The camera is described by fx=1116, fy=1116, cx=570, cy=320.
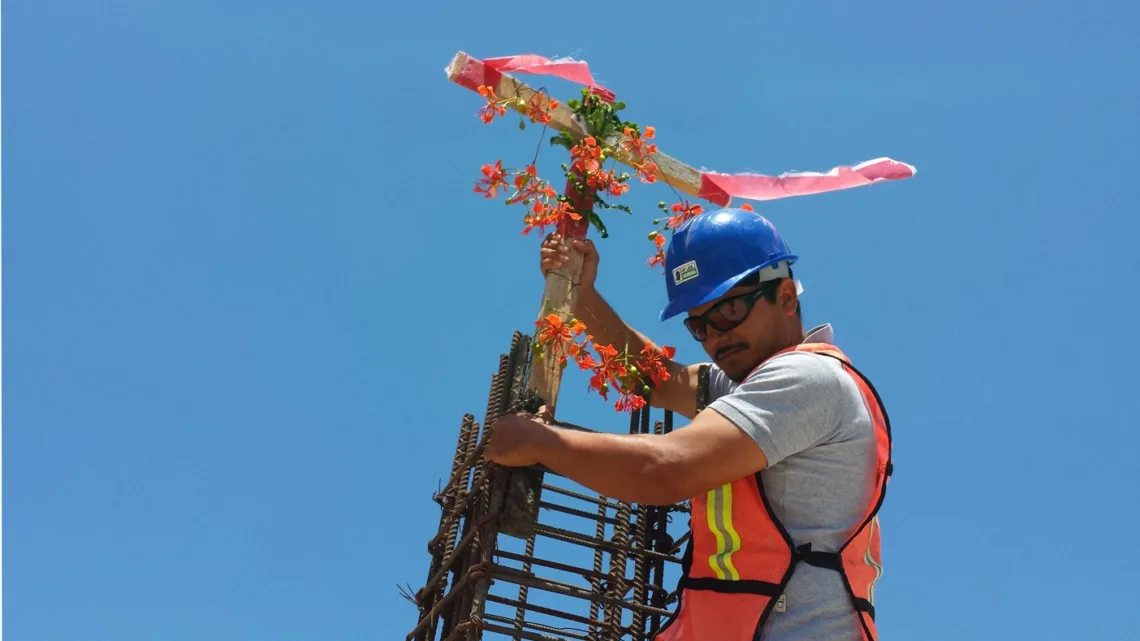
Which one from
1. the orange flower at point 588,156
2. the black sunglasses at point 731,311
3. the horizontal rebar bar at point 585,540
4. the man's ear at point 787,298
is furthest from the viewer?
the orange flower at point 588,156

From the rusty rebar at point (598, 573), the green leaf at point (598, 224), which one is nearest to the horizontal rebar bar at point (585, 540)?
the rusty rebar at point (598, 573)

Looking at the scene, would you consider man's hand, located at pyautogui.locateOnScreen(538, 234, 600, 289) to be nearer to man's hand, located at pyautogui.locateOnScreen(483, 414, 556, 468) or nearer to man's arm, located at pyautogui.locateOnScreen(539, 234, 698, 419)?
man's arm, located at pyautogui.locateOnScreen(539, 234, 698, 419)

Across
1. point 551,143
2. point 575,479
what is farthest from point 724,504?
point 551,143

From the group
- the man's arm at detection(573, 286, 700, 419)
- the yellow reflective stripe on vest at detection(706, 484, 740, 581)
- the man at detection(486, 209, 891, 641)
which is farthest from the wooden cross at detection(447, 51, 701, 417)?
the yellow reflective stripe on vest at detection(706, 484, 740, 581)

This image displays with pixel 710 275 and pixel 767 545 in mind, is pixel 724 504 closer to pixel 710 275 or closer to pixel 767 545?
pixel 767 545

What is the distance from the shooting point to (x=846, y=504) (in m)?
4.92

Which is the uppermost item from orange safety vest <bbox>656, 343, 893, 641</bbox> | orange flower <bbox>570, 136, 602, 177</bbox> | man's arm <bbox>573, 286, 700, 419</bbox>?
orange flower <bbox>570, 136, 602, 177</bbox>

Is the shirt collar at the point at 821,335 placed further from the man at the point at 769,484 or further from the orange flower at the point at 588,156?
the orange flower at the point at 588,156

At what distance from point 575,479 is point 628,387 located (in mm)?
1470

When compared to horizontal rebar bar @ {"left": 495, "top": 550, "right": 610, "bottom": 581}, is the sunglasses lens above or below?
above

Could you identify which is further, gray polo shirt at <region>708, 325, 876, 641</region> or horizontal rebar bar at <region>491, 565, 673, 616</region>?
horizontal rebar bar at <region>491, 565, 673, 616</region>

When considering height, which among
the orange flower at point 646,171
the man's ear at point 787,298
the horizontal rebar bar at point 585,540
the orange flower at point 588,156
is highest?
the orange flower at point 646,171

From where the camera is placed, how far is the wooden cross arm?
6.63 meters

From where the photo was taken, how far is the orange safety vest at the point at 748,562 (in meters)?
4.72
